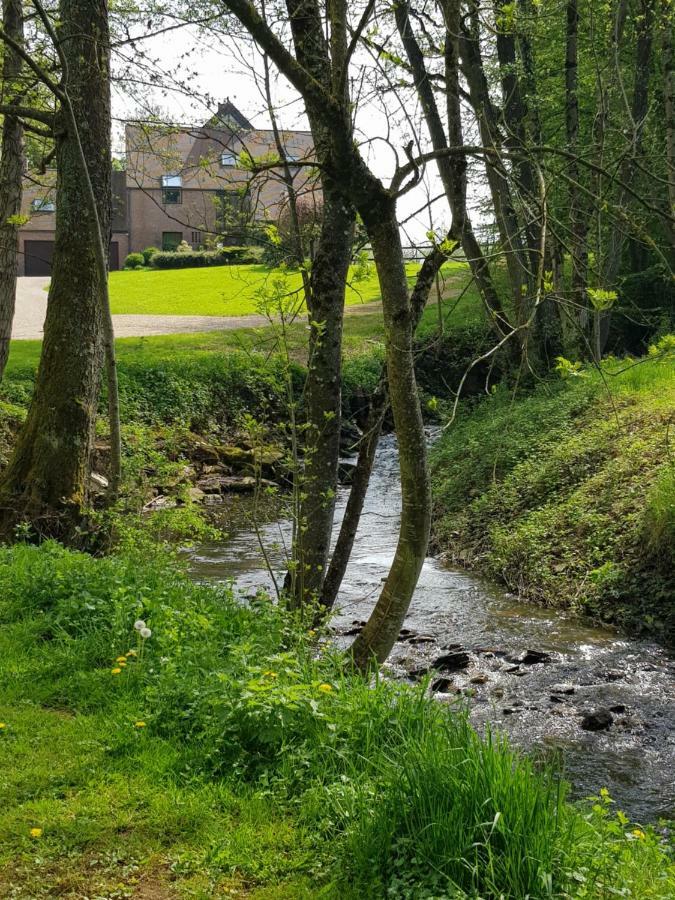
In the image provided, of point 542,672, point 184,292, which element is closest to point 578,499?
point 542,672

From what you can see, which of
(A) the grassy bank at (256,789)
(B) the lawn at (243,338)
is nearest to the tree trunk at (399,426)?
(A) the grassy bank at (256,789)

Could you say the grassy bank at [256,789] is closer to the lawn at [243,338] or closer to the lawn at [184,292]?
the lawn at [243,338]

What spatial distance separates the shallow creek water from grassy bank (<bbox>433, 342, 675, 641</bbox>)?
1.38 ft

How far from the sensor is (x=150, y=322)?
94.1ft

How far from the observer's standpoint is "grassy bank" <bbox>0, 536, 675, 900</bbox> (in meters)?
3.21

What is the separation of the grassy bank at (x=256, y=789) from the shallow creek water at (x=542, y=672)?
97cm

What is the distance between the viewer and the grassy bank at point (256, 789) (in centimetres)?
321

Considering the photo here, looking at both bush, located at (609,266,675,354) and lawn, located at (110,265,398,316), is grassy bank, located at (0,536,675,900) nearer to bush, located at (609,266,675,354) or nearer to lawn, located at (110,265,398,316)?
bush, located at (609,266,675,354)

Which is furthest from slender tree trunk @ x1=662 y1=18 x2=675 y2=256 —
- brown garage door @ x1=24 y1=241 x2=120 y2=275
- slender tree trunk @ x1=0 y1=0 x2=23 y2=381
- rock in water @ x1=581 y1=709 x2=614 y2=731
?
brown garage door @ x1=24 y1=241 x2=120 y2=275

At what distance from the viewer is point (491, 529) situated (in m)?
11.8

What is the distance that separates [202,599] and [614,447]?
7.40m

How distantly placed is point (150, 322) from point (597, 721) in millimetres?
24494

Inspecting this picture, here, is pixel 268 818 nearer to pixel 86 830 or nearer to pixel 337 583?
pixel 86 830

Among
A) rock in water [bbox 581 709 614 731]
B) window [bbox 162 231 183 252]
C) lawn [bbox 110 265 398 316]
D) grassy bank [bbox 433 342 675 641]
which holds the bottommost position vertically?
rock in water [bbox 581 709 614 731]
